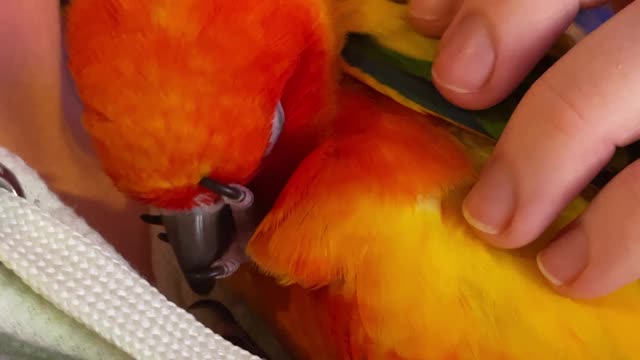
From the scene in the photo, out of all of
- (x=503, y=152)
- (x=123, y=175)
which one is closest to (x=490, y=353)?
(x=503, y=152)

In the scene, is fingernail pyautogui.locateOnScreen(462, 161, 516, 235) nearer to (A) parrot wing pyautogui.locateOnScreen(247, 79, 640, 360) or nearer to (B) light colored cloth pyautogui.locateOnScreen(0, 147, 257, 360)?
(A) parrot wing pyautogui.locateOnScreen(247, 79, 640, 360)

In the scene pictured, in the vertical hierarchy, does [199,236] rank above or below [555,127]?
below

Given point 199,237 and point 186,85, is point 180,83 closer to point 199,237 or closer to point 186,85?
point 186,85

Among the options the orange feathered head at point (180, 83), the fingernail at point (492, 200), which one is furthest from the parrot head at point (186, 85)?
the fingernail at point (492, 200)

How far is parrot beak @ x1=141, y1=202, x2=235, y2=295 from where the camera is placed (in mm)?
437

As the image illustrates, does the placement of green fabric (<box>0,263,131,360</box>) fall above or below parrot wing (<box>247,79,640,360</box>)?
below

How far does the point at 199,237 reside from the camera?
0.44 metres

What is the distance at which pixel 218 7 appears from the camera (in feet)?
1.22

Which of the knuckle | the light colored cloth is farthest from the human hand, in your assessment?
the light colored cloth

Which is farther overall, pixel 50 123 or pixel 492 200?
pixel 50 123

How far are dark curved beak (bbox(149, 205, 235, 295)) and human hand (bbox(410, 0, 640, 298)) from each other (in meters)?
0.14

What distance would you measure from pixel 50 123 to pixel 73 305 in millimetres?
207

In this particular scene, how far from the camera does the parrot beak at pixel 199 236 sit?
44 cm

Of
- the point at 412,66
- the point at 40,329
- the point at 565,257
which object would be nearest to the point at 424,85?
the point at 412,66
